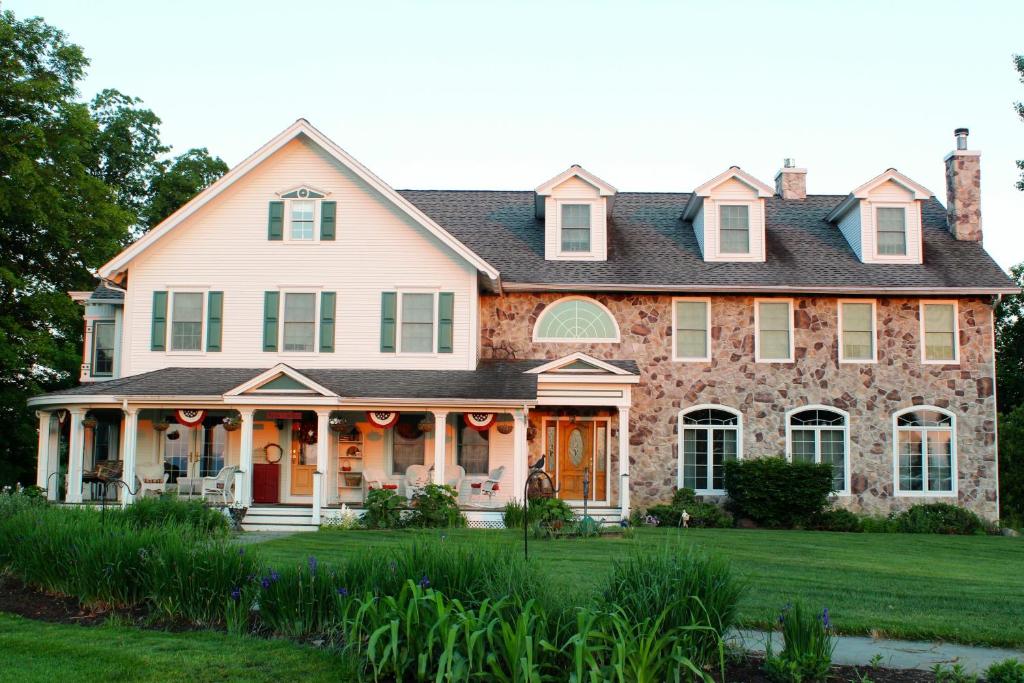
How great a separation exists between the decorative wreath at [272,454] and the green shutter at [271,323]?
6.99 feet

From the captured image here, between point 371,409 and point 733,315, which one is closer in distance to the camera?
point 371,409

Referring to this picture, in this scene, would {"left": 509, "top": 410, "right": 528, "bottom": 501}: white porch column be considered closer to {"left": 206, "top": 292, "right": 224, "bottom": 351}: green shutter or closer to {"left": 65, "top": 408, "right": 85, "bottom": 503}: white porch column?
{"left": 206, "top": 292, "right": 224, "bottom": 351}: green shutter

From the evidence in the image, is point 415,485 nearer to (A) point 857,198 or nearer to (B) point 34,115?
(A) point 857,198

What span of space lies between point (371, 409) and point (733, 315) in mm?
8264

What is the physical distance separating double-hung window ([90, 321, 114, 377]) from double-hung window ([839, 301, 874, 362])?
55.0 feet

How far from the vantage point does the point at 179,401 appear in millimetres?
18703

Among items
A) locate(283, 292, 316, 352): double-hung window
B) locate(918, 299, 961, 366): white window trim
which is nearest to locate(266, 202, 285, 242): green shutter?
locate(283, 292, 316, 352): double-hung window

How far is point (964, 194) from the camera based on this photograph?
74.8 ft

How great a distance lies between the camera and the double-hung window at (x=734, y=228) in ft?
72.4

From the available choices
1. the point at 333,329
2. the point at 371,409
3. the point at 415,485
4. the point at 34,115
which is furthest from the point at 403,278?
the point at 34,115

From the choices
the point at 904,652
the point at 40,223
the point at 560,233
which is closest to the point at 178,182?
the point at 40,223

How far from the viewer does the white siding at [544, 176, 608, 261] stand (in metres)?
21.9

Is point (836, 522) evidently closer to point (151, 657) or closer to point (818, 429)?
point (818, 429)

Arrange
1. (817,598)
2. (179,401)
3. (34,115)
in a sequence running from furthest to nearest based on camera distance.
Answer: (34,115) → (179,401) → (817,598)
